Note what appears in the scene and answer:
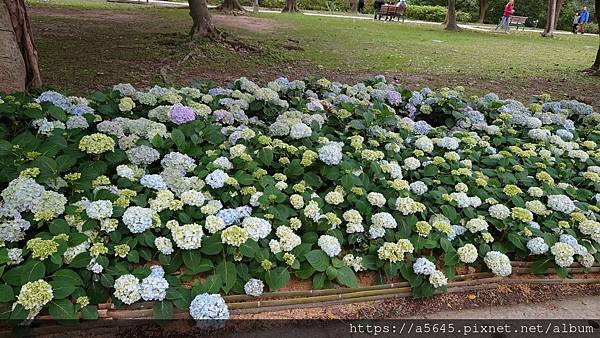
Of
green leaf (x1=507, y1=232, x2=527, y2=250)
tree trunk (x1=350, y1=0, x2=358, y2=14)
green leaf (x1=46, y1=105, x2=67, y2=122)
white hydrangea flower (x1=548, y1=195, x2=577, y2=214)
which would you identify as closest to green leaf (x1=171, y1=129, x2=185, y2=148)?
green leaf (x1=46, y1=105, x2=67, y2=122)

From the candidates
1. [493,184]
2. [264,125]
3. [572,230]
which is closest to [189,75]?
[264,125]

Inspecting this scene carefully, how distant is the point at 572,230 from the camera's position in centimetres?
241

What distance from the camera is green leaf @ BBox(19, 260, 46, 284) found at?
1613 mm

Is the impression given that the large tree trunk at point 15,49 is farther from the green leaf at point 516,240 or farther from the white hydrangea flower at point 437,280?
the green leaf at point 516,240

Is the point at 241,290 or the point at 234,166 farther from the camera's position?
the point at 234,166

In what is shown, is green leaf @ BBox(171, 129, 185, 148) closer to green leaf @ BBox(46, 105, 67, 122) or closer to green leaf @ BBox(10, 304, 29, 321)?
green leaf @ BBox(46, 105, 67, 122)

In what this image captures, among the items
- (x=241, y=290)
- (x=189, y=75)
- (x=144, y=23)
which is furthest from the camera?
(x=144, y=23)

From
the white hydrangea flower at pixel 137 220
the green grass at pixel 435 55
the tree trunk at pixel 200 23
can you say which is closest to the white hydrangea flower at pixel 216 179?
the white hydrangea flower at pixel 137 220

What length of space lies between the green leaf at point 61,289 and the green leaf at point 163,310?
301 millimetres

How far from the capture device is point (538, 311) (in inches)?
84.5

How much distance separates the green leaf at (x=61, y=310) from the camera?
1.59 metres

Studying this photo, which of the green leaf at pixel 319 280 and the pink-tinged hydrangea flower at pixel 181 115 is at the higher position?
the pink-tinged hydrangea flower at pixel 181 115

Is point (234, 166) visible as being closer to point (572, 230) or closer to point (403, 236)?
point (403, 236)

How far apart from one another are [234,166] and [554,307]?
173 cm
